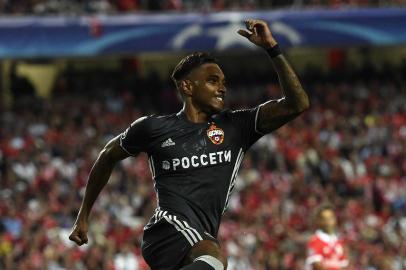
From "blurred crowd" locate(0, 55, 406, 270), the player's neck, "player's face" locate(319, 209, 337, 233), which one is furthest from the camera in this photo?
"blurred crowd" locate(0, 55, 406, 270)

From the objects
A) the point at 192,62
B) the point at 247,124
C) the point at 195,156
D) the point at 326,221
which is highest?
the point at 192,62

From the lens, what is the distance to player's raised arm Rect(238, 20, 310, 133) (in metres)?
5.04

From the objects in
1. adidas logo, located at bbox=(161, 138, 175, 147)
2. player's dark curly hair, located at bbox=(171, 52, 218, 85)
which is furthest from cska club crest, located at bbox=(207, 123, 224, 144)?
player's dark curly hair, located at bbox=(171, 52, 218, 85)

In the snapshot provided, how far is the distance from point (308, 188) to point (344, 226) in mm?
1212

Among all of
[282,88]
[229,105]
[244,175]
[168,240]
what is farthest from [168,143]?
[229,105]

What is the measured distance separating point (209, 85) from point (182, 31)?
1295 cm

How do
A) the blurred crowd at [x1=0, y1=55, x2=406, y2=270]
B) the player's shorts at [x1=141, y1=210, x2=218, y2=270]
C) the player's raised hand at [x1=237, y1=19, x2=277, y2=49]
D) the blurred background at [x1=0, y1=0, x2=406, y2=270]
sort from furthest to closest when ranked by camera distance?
the blurred background at [x1=0, y1=0, x2=406, y2=270]
the blurred crowd at [x1=0, y1=55, x2=406, y2=270]
the player's shorts at [x1=141, y1=210, x2=218, y2=270]
the player's raised hand at [x1=237, y1=19, x2=277, y2=49]

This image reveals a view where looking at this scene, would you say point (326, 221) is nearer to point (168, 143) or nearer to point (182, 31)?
point (168, 143)

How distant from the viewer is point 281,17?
18.3 metres

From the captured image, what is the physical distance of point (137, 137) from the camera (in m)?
5.48

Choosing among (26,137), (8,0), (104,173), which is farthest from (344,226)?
(104,173)

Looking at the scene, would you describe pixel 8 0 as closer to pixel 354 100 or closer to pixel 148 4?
pixel 148 4

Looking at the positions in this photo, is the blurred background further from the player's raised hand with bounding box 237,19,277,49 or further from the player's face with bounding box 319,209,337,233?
the player's raised hand with bounding box 237,19,277,49

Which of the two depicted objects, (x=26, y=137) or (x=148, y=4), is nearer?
(x=26, y=137)
